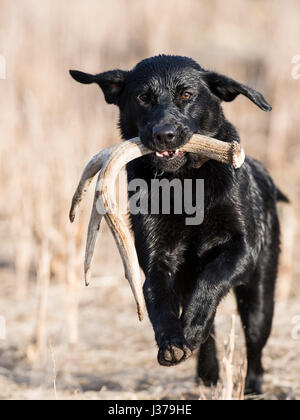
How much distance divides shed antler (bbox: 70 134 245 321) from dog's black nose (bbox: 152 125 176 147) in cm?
10

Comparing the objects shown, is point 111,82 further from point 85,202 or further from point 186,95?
point 85,202

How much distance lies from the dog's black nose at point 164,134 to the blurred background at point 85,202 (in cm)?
126

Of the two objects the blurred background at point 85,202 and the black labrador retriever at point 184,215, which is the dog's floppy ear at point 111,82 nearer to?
the black labrador retriever at point 184,215

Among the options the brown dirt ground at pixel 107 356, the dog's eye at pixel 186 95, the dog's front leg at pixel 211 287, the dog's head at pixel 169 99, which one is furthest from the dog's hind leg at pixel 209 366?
the dog's eye at pixel 186 95

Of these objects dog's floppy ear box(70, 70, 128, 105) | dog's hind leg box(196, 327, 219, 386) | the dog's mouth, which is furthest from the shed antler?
dog's hind leg box(196, 327, 219, 386)

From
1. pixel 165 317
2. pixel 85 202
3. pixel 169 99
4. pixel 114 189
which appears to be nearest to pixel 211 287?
pixel 165 317

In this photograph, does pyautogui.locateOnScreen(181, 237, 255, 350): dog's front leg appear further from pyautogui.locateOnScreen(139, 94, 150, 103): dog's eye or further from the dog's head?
pyautogui.locateOnScreen(139, 94, 150, 103): dog's eye

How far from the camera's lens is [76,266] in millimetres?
6016

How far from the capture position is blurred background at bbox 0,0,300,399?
5.23m

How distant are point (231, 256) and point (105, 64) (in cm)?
831

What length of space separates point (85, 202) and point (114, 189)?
3491mm

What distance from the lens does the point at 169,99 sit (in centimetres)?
365

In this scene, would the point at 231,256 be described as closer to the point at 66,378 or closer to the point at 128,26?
the point at 66,378

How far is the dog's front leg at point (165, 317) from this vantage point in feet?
9.86
